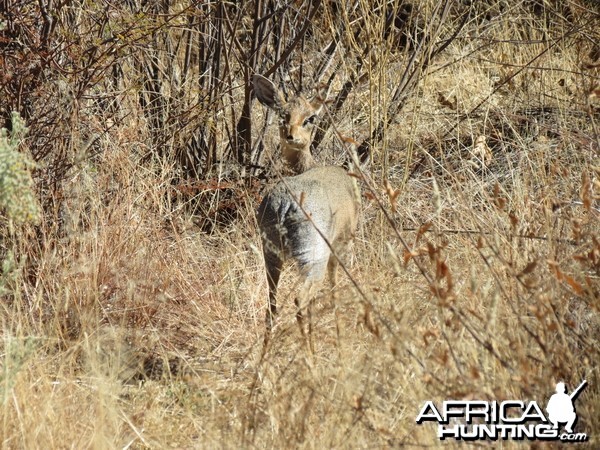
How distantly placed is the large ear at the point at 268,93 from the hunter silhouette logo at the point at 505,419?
2704 mm

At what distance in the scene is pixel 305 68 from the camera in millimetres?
6762

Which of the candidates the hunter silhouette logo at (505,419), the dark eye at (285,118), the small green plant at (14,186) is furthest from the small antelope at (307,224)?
the small green plant at (14,186)

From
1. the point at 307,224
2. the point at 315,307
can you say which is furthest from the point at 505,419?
the point at 315,307

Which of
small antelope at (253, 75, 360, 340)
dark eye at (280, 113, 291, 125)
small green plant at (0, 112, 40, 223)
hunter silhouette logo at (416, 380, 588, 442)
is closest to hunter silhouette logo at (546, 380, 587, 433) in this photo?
hunter silhouette logo at (416, 380, 588, 442)

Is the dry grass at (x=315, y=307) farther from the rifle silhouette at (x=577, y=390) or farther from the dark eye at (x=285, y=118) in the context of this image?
the dark eye at (x=285, y=118)

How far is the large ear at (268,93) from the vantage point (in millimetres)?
5539

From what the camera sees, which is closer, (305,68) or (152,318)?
→ (152,318)

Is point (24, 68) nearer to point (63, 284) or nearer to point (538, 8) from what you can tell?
point (63, 284)

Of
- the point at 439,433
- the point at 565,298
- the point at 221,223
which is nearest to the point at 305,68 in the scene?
the point at 221,223

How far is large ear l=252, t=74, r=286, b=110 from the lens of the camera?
218 inches

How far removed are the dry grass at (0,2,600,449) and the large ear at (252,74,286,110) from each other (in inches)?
24.9

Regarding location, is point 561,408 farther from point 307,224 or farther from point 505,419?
point 307,224

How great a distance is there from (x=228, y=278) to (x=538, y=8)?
5409 mm

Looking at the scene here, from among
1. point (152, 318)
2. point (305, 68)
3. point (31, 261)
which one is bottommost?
point (152, 318)
